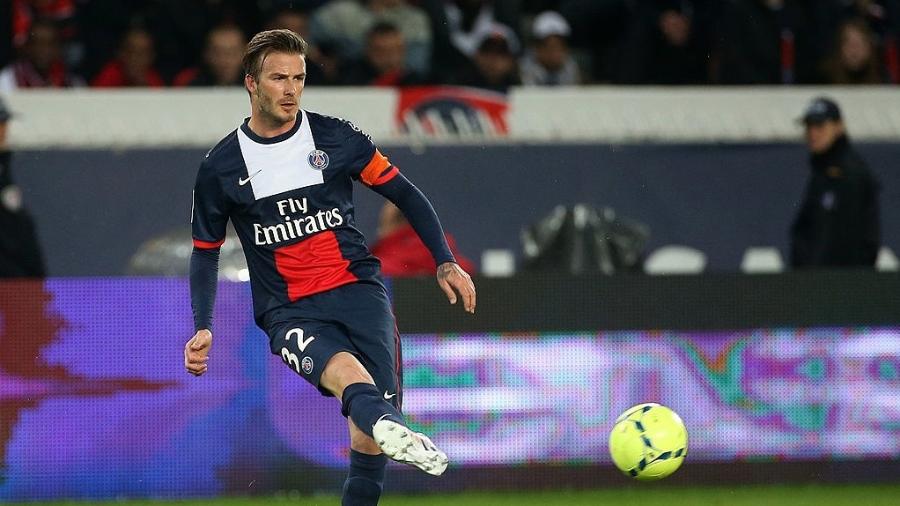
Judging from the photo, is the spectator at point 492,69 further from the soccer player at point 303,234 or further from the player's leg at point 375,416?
the player's leg at point 375,416

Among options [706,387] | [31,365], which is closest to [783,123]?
[706,387]

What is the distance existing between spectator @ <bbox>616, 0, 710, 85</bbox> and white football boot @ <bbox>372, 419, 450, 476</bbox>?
23.1ft

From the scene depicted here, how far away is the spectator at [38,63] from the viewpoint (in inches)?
445

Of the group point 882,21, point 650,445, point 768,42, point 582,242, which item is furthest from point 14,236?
point 882,21

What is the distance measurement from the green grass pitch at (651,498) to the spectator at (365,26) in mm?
4226

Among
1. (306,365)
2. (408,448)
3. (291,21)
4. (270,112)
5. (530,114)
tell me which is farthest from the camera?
(291,21)

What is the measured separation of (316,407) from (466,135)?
3088mm

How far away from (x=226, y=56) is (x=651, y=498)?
484cm

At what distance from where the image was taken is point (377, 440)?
546 cm

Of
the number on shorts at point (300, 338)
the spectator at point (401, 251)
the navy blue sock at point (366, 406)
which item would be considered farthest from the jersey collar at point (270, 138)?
the spectator at point (401, 251)

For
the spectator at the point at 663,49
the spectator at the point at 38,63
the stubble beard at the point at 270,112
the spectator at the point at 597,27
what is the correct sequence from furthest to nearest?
the spectator at the point at 597,27 < the spectator at the point at 663,49 < the spectator at the point at 38,63 < the stubble beard at the point at 270,112

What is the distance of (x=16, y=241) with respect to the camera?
1045 cm

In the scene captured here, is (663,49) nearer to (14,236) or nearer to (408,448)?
(14,236)

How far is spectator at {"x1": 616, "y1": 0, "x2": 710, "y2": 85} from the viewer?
12.0 m
